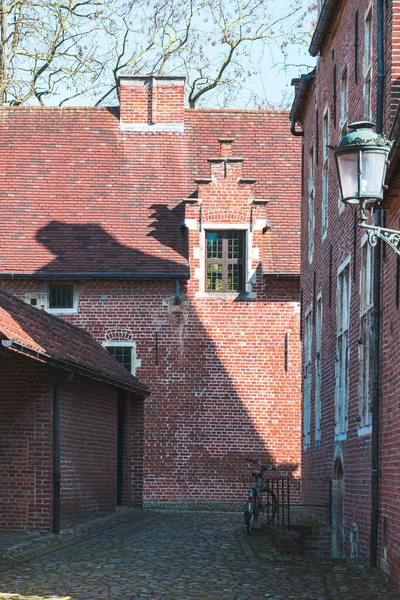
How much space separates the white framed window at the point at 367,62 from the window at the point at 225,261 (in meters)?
12.1

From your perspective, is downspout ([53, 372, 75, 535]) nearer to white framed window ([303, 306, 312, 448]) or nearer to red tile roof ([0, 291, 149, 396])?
red tile roof ([0, 291, 149, 396])

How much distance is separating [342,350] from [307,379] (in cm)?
534

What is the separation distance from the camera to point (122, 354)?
25.1 m

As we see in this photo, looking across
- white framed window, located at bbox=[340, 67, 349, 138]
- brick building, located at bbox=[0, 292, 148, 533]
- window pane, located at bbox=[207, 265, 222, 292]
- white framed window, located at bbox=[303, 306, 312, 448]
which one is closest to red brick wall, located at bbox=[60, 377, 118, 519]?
brick building, located at bbox=[0, 292, 148, 533]

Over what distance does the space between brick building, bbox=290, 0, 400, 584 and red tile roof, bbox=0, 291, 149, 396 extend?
353 centimetres

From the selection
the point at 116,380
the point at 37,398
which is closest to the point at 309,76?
the point at 116,380

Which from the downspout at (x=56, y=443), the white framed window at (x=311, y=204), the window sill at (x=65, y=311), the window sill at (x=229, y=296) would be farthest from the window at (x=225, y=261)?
the downspout at (x=56, y=443)

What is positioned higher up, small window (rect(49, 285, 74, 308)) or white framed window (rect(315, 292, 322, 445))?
small window (rect(49, 285, 74, 308))

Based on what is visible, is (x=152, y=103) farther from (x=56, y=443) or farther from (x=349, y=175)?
(x=349, y=175)

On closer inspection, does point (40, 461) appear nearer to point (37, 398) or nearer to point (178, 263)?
point (37, 398)

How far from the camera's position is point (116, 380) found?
1891 centimetres

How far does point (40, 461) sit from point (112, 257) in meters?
9.73

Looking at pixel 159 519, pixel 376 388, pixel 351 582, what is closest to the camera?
pixel 351 582

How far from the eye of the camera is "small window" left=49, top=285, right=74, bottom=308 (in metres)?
A: 25.3
